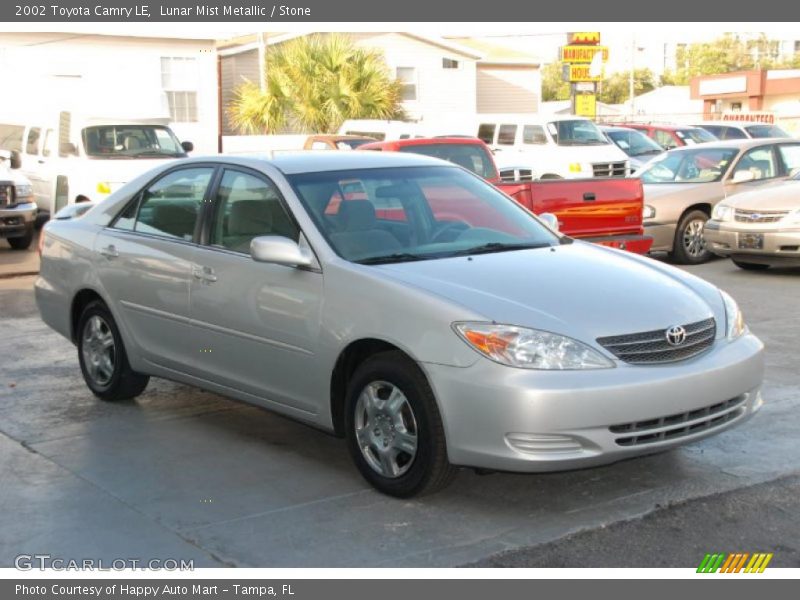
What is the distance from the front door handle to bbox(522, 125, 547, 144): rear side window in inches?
675

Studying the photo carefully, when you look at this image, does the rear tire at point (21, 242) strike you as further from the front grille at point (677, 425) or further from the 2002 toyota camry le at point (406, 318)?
the front grille at point (677, 425)

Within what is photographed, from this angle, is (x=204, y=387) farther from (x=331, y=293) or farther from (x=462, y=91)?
(x=462, y=91)

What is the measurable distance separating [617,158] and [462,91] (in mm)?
Result: 17698

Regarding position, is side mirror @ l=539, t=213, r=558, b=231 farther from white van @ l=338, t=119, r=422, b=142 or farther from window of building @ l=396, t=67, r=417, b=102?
window of building @ l=396, t=67, r=417, b=102

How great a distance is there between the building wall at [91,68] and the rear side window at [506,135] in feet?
22.5

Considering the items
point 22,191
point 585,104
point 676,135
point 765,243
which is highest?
point 585,104

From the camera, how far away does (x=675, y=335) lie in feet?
17.3

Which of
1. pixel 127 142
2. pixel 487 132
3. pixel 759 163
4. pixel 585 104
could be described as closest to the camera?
pixel 759 163

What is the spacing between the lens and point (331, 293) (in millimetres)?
5637

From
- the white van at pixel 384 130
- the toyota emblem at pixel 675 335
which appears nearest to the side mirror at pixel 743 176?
the white van at pixel 384 130

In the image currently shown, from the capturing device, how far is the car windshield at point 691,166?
49.2 ft

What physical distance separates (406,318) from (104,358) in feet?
9.60

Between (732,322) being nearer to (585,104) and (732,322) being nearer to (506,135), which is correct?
(506,135)

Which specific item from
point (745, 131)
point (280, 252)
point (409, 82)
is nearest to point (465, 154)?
point (280, 252)
